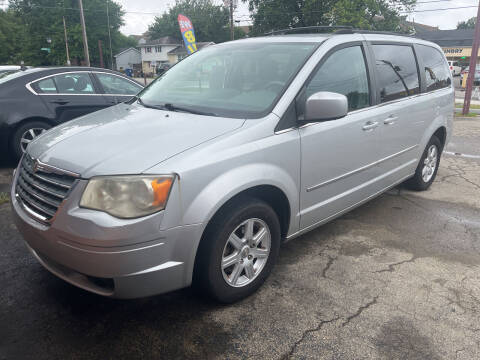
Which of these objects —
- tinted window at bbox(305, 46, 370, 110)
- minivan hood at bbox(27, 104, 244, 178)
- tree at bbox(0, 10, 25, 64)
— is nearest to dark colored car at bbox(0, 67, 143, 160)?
minivan hood at bbox(27, 104, 244, 178)

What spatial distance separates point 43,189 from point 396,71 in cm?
340

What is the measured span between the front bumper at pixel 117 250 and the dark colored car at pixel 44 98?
416 cm

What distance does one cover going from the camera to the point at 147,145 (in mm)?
2350

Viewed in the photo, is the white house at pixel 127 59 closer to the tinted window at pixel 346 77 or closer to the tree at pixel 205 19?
the tree at pixel 205 19

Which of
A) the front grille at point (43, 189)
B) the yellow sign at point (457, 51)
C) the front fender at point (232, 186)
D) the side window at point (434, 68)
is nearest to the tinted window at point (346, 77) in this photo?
the front fender at point (232, 186)

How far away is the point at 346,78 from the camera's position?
3.32 metres

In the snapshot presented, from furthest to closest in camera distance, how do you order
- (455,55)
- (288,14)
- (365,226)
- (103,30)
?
(455,55) < (103,30) < (288,14) < (365,226)

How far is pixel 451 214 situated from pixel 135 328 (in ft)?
11.9

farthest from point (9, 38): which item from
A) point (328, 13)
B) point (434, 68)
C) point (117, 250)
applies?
point (117, 250)

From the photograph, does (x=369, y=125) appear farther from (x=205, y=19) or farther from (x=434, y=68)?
(x=205, y=19)

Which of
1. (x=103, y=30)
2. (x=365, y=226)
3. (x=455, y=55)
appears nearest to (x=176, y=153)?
(x=365, y=226)

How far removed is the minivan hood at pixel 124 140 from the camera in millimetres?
2201

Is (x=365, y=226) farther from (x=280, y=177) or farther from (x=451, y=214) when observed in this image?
(x=280, y=177)

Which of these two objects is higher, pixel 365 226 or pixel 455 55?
pixel 455 55
